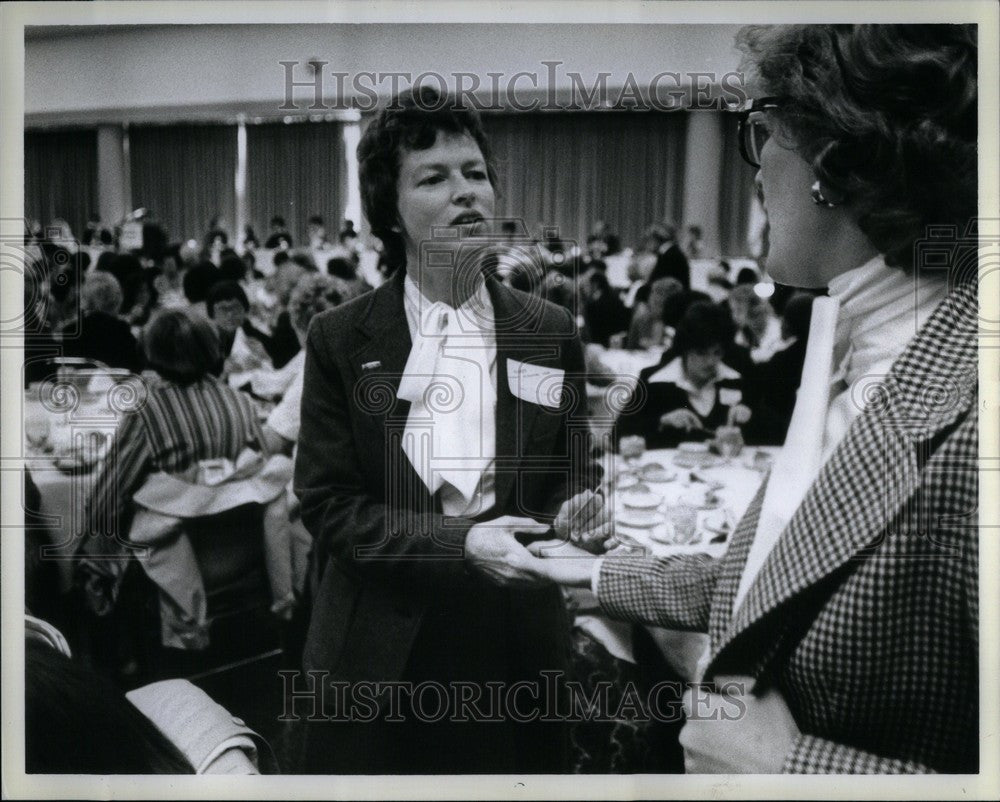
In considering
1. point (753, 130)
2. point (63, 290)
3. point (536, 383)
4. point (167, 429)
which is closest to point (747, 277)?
point (753, 130)

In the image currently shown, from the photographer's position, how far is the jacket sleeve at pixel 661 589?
2764 mm

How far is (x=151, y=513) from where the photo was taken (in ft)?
9.39

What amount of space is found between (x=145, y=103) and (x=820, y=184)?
1.73 m

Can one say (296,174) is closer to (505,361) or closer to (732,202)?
(505,361)

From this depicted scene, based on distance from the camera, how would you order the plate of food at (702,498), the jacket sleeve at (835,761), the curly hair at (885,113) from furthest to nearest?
1. the plate of food at (702,498)
2. the jacket sleeve at (835,761)
3. the curly hair at (885,113)

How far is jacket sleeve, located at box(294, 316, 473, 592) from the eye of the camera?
9.20ft

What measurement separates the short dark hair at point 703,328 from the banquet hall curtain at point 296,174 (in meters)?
0.92

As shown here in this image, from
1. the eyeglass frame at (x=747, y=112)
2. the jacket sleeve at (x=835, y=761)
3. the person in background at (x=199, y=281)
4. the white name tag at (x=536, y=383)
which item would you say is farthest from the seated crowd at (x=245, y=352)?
the jacket sleeve at (x=835, y=761)

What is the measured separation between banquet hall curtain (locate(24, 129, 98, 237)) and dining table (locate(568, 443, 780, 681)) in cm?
151

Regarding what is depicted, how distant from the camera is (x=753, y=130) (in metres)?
2.73

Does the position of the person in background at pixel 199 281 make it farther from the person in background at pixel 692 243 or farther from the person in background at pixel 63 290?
the person in background at pixel 692 243

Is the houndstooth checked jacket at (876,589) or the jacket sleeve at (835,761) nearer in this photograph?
the houndstooth checked jacket at (876,589)

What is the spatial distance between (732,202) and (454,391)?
0.85 meters

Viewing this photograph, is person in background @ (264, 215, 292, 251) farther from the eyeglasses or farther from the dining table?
the eyeglasses
